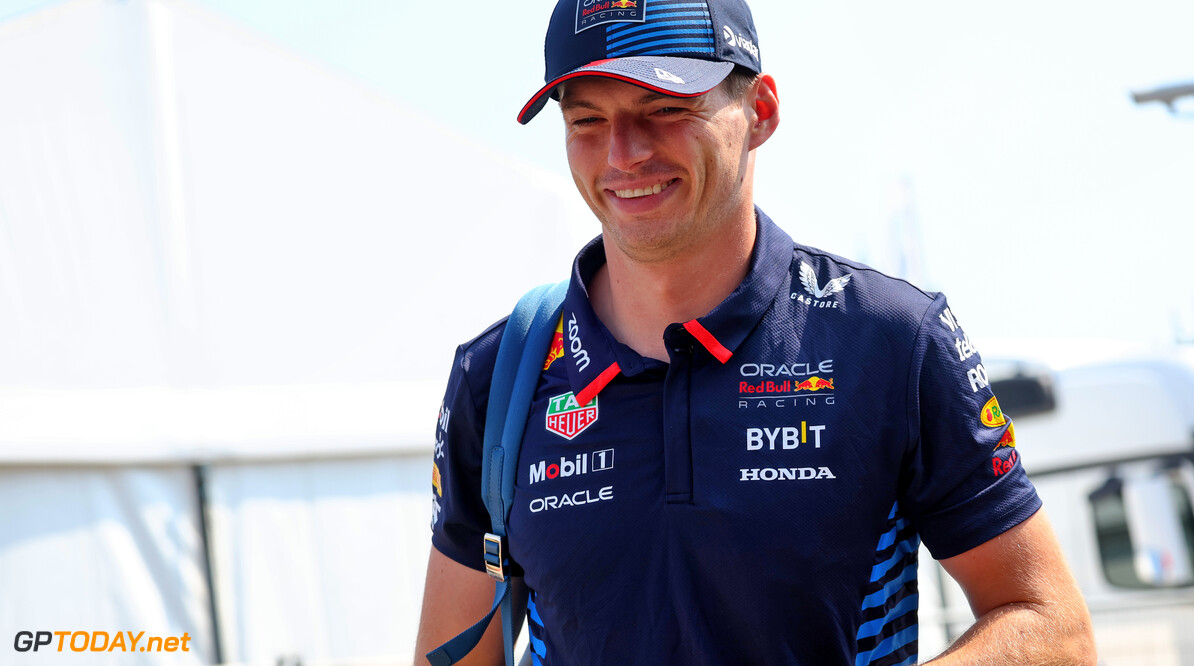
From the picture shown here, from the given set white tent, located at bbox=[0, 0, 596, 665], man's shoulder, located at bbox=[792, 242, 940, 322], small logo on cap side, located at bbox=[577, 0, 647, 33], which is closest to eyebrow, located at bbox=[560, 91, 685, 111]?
small logo on cap side, located at bbox=[577, 0, 647, 33]

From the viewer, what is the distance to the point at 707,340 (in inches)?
60.9

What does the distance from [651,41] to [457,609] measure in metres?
0.99

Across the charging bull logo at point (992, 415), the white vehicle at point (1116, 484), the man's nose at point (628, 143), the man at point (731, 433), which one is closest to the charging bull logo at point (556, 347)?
the man at point (731, 433)

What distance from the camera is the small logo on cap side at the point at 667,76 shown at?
146 centimetres

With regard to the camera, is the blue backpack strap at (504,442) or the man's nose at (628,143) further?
the blue backpack strap at (504,442)

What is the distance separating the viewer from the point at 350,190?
550 centimetres

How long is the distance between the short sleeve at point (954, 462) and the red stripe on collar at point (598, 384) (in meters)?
0.44

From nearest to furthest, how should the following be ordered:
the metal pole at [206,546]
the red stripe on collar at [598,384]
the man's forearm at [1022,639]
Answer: the man's forearm at [1022,639] → the red stripe on collar at [598,384] → the metal pole at [206,546]

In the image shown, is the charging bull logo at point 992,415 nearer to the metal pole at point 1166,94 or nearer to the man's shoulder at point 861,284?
the man's shoulder at point 861,284

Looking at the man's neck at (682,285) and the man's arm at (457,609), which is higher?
the man's neck at (682,285)

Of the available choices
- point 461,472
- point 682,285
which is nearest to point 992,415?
point 682,285

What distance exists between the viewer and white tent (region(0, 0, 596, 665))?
4.79 m

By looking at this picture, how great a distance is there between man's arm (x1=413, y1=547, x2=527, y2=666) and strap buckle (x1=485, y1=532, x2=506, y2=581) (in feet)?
0.33

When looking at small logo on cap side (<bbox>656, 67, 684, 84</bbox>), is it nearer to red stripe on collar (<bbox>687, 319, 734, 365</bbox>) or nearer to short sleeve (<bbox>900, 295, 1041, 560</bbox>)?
red stripe on collar (<bbox>687, 319, 734, 365</bbox>)
